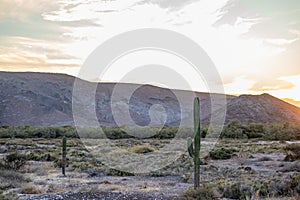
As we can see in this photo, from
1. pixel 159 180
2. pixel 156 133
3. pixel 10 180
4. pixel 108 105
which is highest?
pixel 108 105

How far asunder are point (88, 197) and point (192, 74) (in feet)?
32.0

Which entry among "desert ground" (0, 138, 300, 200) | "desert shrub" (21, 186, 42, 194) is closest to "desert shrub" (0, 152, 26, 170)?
"desert ground" (0, 138, 300, 200)

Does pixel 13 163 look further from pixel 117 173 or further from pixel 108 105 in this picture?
pixel 108 105

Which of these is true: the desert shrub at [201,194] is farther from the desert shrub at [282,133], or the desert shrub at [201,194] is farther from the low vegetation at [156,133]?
the low vegetation at [156,133]

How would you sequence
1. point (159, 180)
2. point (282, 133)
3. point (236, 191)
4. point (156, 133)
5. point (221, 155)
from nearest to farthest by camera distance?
point (236, 191)
point (159, 180)
point (221, 155)
point (282, 133)
point (156, 133)

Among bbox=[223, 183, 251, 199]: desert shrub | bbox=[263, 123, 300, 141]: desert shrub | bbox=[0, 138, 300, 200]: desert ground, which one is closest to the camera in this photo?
bbox=[223, 183, 251, 199]: desert shrub

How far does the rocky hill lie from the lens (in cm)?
7769

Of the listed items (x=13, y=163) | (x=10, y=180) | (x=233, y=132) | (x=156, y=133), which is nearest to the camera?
(x=10, y=180)

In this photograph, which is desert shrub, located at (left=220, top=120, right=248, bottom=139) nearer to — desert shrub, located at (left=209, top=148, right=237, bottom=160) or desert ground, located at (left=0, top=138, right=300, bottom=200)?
desert ground, located at (left=0, top=138, right=300, bottom=200)

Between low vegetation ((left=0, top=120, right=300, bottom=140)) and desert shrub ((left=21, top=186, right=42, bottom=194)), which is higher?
low vegetation ((left=0, top=120, right=300, bottom=140))

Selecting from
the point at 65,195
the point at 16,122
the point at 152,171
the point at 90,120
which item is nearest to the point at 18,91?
the point at 16,122

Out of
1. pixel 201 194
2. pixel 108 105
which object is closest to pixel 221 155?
pixel 201 194

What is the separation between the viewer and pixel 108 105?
9850 cm

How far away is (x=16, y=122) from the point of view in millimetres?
81000
